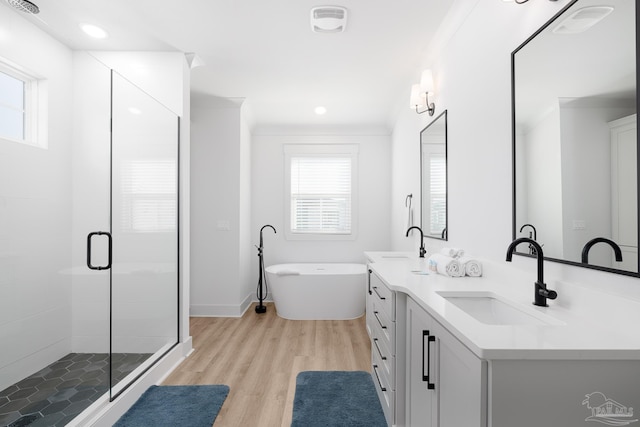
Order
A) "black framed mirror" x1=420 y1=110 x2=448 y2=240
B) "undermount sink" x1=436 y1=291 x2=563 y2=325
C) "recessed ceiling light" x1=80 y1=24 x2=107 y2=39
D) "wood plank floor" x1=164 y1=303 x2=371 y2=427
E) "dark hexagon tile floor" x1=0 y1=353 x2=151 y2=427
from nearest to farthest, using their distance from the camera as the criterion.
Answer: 1. "undermount sink" x1=436 y1=291 x2=563 y2=325
2. "dark hexagon tile floor" x1=0 y1=353 x2=151 y2=427
3. "wood plank floor" x1=164 y1=303 x2=371 y2=427
4. "recessed ceiling light" x1=80 y1=24 x2=107 y2=39
5. "black framed mirror" x1=420 y1=110 x2=448 y2=240

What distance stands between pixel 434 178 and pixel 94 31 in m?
2.85

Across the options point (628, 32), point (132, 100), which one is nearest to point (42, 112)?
point (132, 100)

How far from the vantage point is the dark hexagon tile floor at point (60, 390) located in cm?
170

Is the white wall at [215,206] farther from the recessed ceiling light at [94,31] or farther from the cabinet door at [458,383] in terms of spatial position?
the cabinet door at [458,383]

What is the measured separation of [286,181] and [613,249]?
406cm

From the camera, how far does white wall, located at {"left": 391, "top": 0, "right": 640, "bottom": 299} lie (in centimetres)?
145

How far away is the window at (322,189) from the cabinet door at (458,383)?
3592mm

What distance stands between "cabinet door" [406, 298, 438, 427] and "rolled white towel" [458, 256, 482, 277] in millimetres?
508

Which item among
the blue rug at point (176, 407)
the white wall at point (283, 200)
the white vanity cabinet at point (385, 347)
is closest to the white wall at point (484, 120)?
the white vanity cabinet at point (385, 347)

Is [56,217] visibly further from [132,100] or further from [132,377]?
[132,377]

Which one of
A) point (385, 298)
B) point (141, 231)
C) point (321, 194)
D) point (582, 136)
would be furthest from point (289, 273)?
point (582, 136)

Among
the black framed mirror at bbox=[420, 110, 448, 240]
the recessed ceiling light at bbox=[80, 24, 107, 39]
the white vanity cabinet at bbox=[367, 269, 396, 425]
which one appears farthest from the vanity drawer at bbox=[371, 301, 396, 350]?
A: the recessed ceiling light at bbox=[80, 24, 107, 39]

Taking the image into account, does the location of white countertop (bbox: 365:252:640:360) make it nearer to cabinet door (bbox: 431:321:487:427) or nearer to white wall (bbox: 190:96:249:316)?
cabinet door (bbox: 431:321:487:427)

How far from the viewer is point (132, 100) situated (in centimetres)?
229
